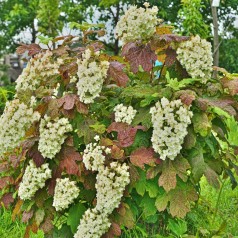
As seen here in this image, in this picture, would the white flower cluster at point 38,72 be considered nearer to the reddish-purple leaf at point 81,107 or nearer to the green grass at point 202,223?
the reddish-purple leaf at point 81,107

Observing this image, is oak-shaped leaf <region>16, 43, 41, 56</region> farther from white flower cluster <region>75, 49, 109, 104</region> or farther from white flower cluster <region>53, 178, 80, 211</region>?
white flower cluster <region>53, 178, 80, 211</region>

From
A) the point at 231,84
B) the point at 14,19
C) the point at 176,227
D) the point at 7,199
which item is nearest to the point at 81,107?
the point at 231,84

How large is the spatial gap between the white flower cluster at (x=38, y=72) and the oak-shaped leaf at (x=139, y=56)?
0.97 ft

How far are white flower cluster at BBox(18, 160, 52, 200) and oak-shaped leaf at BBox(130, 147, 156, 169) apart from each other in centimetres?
36

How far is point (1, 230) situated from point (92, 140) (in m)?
1.19

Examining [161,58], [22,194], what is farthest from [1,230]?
[161,58]

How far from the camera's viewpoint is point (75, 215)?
2.27 metres

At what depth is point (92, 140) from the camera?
2.17m

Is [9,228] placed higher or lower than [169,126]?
lower

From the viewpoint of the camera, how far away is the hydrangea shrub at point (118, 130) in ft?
6.73

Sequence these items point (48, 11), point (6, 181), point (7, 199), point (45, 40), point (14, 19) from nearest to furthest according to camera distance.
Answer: point (45, 40), point (6, 181), point (7, 199), point (48, 11), point (14, 19)

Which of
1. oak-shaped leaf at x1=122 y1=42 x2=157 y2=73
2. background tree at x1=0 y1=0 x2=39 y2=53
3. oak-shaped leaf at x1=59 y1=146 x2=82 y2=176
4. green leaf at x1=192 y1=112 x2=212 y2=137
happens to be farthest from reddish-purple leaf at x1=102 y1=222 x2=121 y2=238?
background tree at x1=0 y1=0 x2=39 y2=53

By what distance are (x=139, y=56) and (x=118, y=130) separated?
34 cm

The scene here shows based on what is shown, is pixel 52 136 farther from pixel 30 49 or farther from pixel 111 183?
pixel 30 49
